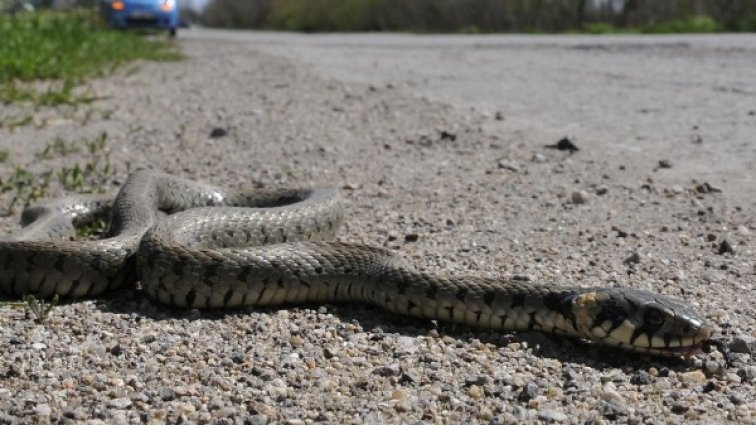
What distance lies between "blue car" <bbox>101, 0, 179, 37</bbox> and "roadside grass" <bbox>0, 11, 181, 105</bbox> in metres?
6.10

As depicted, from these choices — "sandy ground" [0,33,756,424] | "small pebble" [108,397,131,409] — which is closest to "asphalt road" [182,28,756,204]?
"sandy ground" [0,33,756,424]

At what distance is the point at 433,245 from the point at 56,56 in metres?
9.76

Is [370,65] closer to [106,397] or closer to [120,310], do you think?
[120,310]

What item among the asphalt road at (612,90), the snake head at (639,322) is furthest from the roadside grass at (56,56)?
the snake head at (639,322)

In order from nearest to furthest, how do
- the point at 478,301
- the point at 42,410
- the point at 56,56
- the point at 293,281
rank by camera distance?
the point at 42,410 → the point at 478,301 → the point at 293,281 → the point at 56,56

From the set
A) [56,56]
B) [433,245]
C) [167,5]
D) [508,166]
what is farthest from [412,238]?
[167,5]

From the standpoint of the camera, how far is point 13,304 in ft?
13.9

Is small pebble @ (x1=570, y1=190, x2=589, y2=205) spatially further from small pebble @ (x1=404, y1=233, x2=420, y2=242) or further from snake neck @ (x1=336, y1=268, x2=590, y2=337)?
snake neck @ (x1=336, y1=268, x2=590, y2=337)

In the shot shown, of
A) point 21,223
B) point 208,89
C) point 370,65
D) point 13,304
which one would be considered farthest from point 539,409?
point 370,65

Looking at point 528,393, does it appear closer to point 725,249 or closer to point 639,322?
point 639,322

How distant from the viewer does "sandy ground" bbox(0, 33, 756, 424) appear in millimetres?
3322

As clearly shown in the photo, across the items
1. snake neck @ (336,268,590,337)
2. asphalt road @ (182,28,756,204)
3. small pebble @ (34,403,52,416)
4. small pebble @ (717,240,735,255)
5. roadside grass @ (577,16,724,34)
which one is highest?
small pebble @ (34,403,52,416)

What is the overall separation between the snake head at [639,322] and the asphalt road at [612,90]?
261 cm

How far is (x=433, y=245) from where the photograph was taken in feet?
17.5
